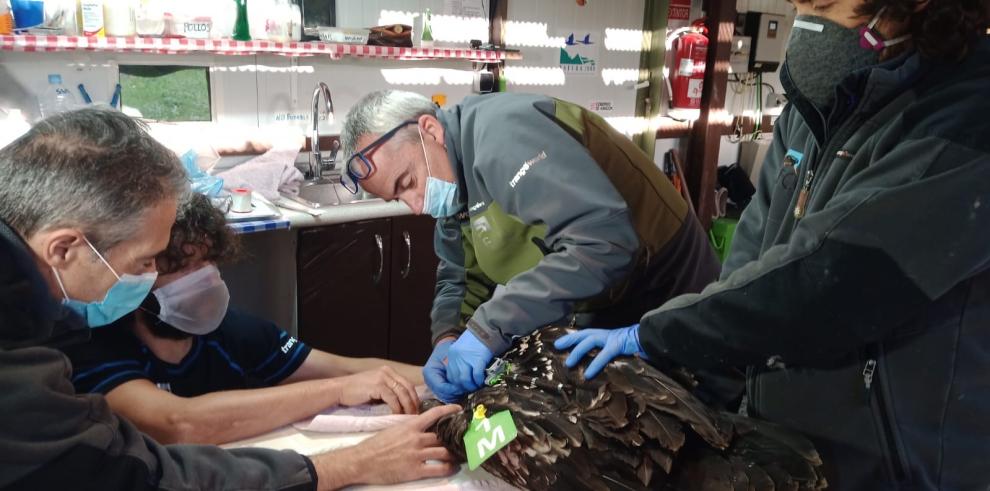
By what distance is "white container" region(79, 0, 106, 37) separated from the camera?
9.77 feet

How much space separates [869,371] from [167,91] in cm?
333

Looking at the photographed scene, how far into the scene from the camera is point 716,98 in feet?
17.5

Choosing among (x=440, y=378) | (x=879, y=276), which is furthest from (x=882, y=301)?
(x=440, y=378)

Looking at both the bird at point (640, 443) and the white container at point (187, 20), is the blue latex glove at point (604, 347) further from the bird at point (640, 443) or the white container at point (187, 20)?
the white container at point (187, 20)

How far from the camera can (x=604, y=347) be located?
4.37 feet

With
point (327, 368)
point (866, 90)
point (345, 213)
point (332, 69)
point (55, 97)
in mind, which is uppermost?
point (866, 90)

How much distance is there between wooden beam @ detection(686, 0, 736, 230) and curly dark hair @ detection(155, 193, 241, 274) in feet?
13.9

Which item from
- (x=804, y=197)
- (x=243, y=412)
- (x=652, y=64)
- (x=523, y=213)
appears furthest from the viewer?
(x=652, y=64)

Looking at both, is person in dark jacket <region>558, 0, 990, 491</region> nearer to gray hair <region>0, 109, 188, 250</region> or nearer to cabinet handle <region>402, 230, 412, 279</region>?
gray hair <region>0, 109, 188, 250</region>

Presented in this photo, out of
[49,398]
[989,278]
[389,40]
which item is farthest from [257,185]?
[989,278]

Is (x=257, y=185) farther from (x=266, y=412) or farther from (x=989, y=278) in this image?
(x=989, y=278)

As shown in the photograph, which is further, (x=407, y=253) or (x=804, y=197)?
(x=407, y=253)

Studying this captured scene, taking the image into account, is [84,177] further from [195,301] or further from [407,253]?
[407,253]

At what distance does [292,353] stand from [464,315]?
49 centimetres
